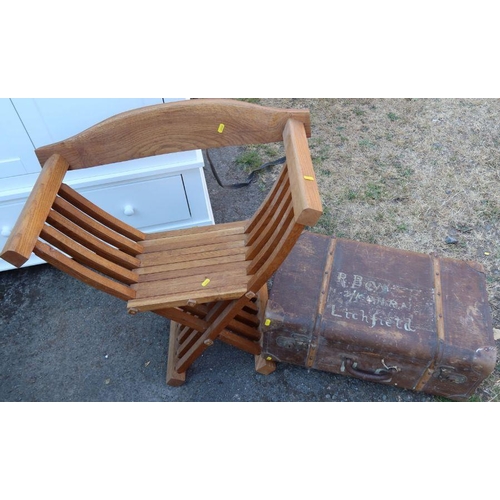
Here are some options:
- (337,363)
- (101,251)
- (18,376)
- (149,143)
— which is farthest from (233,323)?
(18,376)

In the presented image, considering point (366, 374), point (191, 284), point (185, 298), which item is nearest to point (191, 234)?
point (191, 284)

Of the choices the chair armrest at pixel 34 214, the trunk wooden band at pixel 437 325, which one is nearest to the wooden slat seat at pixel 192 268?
the chair armrest at pixel 34 214

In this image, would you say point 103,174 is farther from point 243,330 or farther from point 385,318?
point 385,318

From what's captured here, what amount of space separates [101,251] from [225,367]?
1.01m

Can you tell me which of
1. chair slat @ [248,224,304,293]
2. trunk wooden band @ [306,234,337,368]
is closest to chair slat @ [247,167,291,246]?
chair slat @ [248,224,304,293]

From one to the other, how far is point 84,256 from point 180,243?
0.55 meters

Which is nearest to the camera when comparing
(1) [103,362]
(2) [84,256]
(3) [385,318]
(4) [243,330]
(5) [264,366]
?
(2) [84,256]

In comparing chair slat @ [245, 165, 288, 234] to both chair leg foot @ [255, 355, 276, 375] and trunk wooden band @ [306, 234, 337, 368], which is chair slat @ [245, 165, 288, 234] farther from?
chair leg foot @ [255, 355, 276, 375]

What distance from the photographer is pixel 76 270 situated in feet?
5.67

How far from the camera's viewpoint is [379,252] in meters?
2.31

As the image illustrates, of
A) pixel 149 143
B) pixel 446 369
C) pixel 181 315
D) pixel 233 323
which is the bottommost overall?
pixel 446 369

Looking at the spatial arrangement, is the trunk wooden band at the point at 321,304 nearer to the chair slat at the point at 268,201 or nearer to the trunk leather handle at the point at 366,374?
the trunk leather handle at the point at 366,374

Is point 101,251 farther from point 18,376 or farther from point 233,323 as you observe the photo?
point 18,376

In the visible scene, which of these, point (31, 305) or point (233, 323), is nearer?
point (233, 323)
